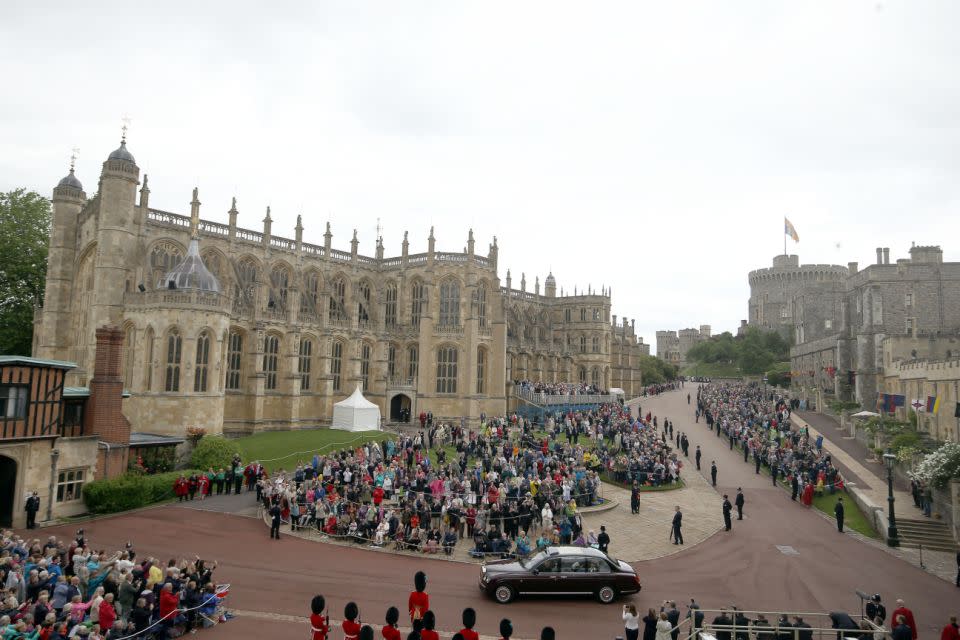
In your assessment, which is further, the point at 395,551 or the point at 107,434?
the point at 107,434

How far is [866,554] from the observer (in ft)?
68.5

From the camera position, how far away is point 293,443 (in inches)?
1442

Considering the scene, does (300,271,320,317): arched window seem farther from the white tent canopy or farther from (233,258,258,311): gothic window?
the white tent canopy

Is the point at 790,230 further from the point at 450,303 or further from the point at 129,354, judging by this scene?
the point at 129,354

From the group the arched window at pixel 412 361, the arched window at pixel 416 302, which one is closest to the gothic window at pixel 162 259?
the arched window at pixel 416 302

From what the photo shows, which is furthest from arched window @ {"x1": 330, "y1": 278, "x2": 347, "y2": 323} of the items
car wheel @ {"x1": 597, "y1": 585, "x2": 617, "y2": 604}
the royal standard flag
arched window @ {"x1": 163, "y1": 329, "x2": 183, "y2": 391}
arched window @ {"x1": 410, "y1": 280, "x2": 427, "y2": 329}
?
the royal standard flag

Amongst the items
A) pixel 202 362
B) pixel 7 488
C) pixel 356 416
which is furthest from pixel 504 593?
pixel 202 362

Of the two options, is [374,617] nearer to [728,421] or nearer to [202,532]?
[202,532]

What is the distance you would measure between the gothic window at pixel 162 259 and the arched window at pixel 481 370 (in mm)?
24832

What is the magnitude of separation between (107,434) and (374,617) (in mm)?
18188

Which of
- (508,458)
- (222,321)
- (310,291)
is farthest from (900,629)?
(310,291)

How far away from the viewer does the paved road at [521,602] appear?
14.2 m

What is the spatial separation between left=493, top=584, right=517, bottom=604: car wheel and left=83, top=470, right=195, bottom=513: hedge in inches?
674

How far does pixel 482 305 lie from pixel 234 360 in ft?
71.1
